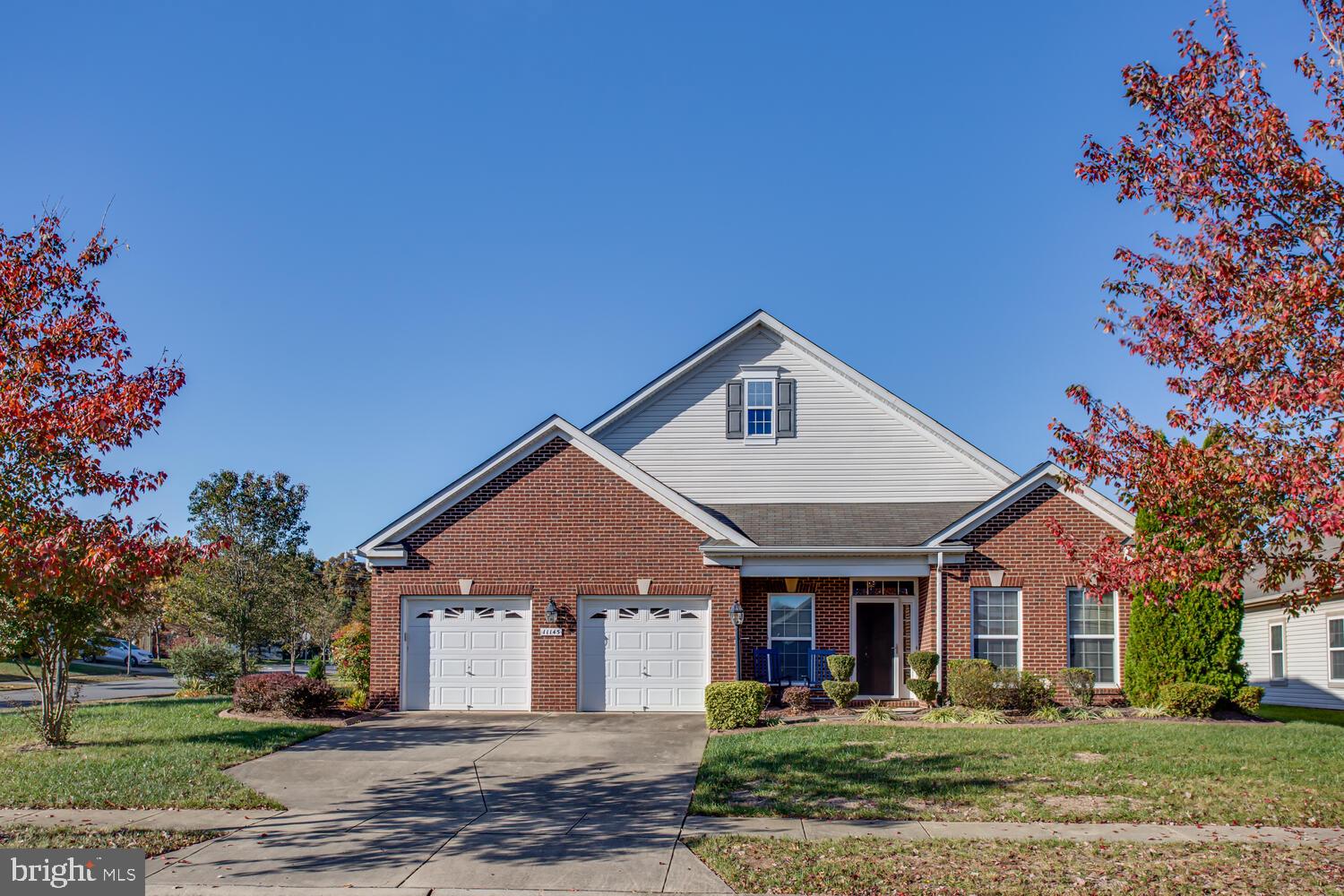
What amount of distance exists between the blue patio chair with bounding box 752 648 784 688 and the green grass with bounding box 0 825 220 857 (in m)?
12.5

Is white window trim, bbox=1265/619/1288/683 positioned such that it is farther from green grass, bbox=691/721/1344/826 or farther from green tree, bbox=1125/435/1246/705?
green grass, bbox=691/721/1344/826

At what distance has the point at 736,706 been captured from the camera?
1686cm

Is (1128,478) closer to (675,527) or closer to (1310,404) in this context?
(1310,404)

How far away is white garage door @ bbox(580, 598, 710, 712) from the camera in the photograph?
19531mm

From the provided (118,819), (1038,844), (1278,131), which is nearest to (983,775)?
(1038,844)

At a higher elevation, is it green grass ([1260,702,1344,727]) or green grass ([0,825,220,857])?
green grass ([0,825,220,857])

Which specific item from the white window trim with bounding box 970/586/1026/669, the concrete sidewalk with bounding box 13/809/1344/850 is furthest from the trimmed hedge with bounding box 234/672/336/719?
the white window trim with bounding box 970/586/1026/669

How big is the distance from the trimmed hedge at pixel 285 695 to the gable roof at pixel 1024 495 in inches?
450

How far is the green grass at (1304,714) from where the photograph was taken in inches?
776

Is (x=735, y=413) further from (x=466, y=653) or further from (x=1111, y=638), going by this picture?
(x=1111, y=638)

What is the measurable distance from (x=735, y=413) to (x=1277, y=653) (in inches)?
609

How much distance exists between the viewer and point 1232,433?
9617mm

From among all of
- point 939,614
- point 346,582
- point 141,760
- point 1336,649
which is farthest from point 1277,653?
point 346,582

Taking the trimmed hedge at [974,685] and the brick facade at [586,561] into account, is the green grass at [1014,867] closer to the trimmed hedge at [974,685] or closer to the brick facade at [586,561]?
the trimmed hedge at [974,685]
